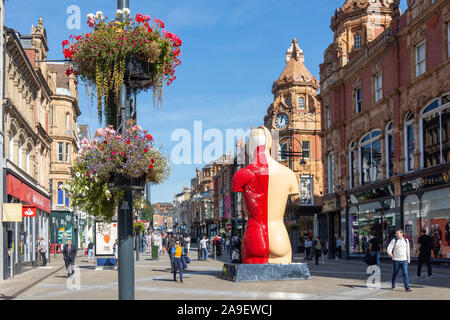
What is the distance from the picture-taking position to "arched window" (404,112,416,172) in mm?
29062

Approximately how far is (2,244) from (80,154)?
15981 millimetres

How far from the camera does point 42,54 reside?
3456cm

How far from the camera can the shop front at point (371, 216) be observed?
30.5 metres

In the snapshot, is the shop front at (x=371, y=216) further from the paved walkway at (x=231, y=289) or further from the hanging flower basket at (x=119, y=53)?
the hanging flower basket at (x=119, y=53)

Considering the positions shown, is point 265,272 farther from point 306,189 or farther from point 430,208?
point 306,189

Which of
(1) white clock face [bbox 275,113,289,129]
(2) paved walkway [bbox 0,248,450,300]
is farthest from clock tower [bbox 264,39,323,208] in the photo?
(2) paved walkway [bbox 0,248,450,300]

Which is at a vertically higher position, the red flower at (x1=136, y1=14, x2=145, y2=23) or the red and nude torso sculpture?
the red flower at (x1=136, y1=14, x2=145, y2=23)

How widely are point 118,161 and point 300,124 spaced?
173 ft

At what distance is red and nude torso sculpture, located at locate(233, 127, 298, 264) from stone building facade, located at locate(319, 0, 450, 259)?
996 centimetres

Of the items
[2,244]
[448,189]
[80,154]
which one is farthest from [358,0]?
[80,154]

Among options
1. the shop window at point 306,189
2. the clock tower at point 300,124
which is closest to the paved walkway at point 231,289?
the clock tower at point 300,124

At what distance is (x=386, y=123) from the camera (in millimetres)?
32094

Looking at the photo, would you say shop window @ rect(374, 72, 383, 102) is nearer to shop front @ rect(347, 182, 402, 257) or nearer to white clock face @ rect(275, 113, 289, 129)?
shop front @ rect(347, 182, 402, 257)
